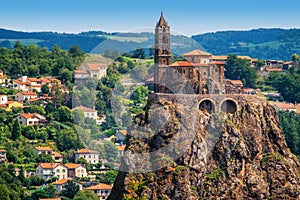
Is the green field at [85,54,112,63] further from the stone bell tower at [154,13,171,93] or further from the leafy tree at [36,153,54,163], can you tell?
the stone bell tower at [154,13,171,93]

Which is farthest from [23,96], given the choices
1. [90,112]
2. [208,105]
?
[208,105]

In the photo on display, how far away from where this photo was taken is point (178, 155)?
2435 inches

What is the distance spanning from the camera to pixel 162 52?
6456 cm

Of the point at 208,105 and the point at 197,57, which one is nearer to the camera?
the point at 208,105

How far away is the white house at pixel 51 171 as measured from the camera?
78.9 m

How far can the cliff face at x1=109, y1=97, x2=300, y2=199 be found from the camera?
61438 millimetres

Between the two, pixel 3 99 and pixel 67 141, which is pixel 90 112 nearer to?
pixel 67 141

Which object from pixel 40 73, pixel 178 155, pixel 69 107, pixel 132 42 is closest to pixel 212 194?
pixel 178 155

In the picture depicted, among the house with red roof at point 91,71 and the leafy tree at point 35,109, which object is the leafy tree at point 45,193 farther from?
the house with red roof at point 91,71

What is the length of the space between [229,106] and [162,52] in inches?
198

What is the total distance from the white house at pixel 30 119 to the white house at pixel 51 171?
8.34 m

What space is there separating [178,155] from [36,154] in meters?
22.2

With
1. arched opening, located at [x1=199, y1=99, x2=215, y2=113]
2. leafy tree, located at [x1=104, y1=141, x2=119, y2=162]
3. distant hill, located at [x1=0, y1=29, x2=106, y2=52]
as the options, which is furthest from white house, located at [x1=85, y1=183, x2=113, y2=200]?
distant hill, located at [x1=0, y1=29, x2=106, y2=52]

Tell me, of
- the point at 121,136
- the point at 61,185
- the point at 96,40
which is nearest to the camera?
the point at 121,136
